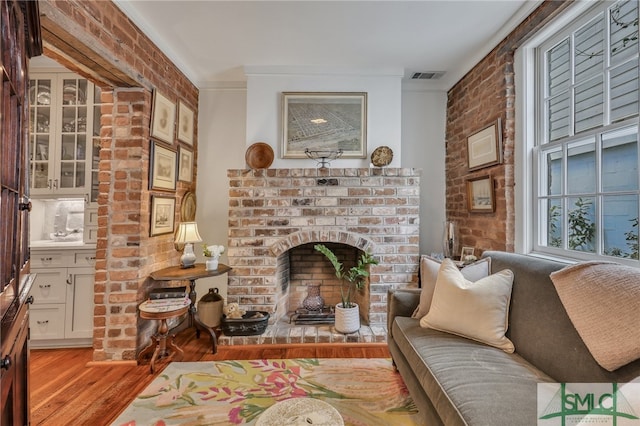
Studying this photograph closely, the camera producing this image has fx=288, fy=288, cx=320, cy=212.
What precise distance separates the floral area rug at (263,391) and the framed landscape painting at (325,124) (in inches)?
76.3

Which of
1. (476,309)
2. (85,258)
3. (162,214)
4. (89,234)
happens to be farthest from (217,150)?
(476,309)

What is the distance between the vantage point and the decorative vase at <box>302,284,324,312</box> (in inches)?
122

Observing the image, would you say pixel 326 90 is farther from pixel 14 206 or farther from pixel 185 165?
pixel 14 206

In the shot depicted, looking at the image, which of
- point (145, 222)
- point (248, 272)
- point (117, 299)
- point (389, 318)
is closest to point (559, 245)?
point (389, 318)

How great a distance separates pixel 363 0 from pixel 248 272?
2448 millimetres

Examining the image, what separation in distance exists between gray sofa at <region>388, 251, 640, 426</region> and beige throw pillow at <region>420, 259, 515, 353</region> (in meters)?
0.04

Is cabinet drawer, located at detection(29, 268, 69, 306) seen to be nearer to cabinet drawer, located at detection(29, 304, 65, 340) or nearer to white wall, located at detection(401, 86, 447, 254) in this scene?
cabinet drawer, located at detection(29, 304, 65, 340)

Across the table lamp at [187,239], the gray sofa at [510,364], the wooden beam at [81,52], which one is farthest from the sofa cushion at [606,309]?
the wooden beam at [81,52]

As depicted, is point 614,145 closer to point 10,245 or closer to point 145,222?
point 10,245

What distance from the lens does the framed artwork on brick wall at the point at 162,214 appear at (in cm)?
250

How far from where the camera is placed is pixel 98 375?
2.14 m

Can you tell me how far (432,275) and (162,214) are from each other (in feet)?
7.69

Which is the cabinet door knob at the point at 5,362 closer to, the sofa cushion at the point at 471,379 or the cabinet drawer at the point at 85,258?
the sofa cushion at the point at 471,379

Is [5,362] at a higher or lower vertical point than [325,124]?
lower
